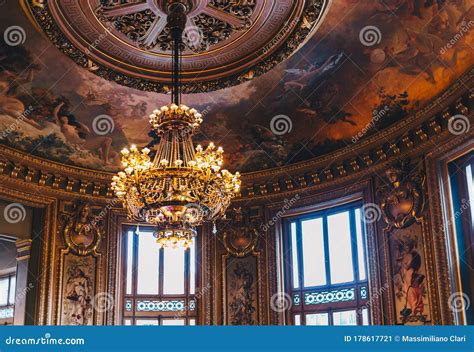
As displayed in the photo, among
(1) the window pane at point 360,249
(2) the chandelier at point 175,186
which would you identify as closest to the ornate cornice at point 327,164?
(1) the window pane at point 360,249

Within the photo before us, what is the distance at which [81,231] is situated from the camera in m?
14.1

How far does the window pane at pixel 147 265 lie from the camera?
48.8 ft

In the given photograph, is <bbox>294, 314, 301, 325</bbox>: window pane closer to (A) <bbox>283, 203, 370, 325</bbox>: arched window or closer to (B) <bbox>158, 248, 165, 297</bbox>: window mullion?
(A) <bbox>283, 203, 370, 325</bbox>: arched window

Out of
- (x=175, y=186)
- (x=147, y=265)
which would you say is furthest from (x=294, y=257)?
(x=175, y=186)

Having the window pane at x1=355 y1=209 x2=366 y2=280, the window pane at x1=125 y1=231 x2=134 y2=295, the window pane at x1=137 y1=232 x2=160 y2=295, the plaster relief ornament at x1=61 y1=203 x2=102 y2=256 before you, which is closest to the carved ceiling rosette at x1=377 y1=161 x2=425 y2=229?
the window pane at x1=355 y1=209 x2=366 y2=280

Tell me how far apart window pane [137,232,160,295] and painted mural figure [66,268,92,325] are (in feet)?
4.64

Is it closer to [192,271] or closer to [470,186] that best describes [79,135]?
Answer: [192,271]

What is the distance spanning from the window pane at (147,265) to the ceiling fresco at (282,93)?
6.72ft

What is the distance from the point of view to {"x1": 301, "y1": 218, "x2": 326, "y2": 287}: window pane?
1391 centimetres

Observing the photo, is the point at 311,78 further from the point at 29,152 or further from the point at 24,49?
the point at 29,152

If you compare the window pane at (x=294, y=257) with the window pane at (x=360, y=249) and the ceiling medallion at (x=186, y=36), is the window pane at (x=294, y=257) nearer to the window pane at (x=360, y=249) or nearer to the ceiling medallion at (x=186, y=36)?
the window pane at (x=360, y=249)

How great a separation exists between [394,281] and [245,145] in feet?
15.9

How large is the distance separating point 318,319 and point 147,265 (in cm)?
445

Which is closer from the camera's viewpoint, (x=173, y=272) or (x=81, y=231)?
(x=81, y=231)
